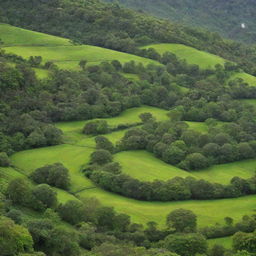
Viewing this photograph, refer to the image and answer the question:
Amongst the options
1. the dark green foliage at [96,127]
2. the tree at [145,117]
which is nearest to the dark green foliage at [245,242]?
the dark green foliage at [96,127]

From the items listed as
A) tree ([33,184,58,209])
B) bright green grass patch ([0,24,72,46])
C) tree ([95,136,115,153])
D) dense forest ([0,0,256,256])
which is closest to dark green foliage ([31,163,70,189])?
dense forest ([0,0,256,256])

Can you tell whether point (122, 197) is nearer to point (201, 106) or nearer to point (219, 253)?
point (219, 253)

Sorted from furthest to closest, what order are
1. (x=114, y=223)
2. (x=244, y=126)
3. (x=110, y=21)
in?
(x=110, y=21) → (x=244, y=126) → (x=114, y=223)

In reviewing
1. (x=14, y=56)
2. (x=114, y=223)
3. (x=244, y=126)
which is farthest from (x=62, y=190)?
(x=14, y=56)

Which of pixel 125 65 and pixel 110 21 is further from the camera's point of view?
pixel 110 21

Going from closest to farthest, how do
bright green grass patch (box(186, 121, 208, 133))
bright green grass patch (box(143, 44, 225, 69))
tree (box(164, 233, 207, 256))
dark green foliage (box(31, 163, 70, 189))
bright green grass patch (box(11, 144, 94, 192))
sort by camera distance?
tree (box(164, 233, 207, 256)), dark green foliage (box(31, 163, 70, 189)), bright green grass patch (box(11, 144, 94, 192)), bright green grass patch (box(186, 121, 208, 133)), bright green grass patch (box(143, 44, 225, 69))

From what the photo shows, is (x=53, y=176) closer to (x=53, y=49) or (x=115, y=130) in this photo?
(x=115, y=130)

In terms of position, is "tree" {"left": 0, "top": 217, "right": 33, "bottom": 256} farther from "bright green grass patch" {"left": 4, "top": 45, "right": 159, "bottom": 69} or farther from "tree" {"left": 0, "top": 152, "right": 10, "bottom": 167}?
"bright green grass patch" {"left": 4, "top": 45, "right": 159, "bottom": 69}
